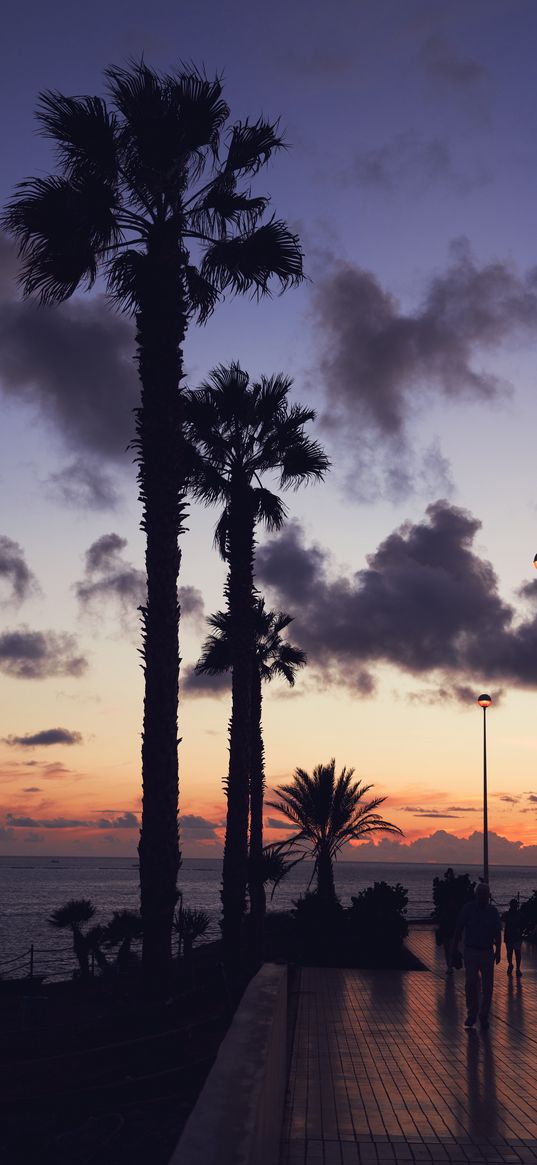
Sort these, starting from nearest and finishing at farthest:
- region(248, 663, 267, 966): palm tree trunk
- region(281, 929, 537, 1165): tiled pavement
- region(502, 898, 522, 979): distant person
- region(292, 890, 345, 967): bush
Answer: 1. region(281, 929, 537, 1165): tiled pavement
2. region(502, 898, 522, 979): distant person
3. region(292, 890, 345, 967): bush
4. region(248, 663, 267, 966): palm tree trunk

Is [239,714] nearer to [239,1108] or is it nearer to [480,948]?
[480,948]

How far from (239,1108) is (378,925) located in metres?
20.2

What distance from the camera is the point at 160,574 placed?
1488 cm

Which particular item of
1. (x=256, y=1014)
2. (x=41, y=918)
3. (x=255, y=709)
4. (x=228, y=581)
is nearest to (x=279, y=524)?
(x=228, y=581)

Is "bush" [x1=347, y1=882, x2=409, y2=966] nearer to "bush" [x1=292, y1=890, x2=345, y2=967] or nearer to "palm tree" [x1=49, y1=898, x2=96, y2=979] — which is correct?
"bush" [x1=292, y1=890, x2=345, y2=967]

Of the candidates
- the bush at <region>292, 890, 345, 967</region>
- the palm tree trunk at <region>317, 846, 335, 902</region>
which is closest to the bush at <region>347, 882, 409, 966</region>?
the bush at <region>292, 890, 345, 967</region>

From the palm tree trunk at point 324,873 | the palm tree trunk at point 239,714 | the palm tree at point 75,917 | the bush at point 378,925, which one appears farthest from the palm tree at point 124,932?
the palm tree trunk at point 239,714

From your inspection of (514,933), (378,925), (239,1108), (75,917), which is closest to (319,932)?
(378,925)

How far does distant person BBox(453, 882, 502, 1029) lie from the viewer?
41.5ft

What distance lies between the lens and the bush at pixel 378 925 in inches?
896

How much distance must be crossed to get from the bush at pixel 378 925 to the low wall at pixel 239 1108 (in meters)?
16.3

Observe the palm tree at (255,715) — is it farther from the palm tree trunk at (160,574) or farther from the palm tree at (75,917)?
the palm tree trunk at (160,574)

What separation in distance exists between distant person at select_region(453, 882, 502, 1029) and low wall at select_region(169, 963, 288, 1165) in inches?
236

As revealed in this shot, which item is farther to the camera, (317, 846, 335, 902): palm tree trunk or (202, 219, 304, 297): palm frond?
(317, 846, 335, 902): palm tree trunk
